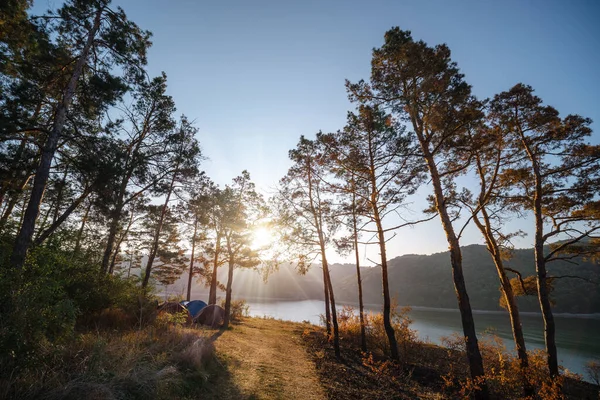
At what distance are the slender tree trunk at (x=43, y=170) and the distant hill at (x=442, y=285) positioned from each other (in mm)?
44619

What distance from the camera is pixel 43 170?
743cm

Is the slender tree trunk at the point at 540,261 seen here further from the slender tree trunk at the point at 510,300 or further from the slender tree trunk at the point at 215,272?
the slender tree trunk at the point at 215,272

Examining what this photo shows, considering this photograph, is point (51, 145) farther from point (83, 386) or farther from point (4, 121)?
point (83, 386)

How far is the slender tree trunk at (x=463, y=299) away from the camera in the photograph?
623cm

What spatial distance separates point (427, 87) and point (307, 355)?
1227cm

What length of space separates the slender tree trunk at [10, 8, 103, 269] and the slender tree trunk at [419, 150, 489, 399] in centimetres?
1098

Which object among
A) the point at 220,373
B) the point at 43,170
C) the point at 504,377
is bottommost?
the point at 504,377

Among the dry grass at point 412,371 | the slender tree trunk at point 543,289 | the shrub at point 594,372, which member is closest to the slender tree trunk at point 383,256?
the dry grass at point 412,371

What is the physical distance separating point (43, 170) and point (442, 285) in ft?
375

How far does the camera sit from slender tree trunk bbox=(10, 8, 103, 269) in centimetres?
660

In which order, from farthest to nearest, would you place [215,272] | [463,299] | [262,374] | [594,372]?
1. [215,272]
2. [594,372]
3. [262,374]
4. [463,299]

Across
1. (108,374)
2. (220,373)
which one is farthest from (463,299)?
(108,374)

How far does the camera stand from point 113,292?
9.17 metres

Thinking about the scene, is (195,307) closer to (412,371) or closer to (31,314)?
(412,371)
